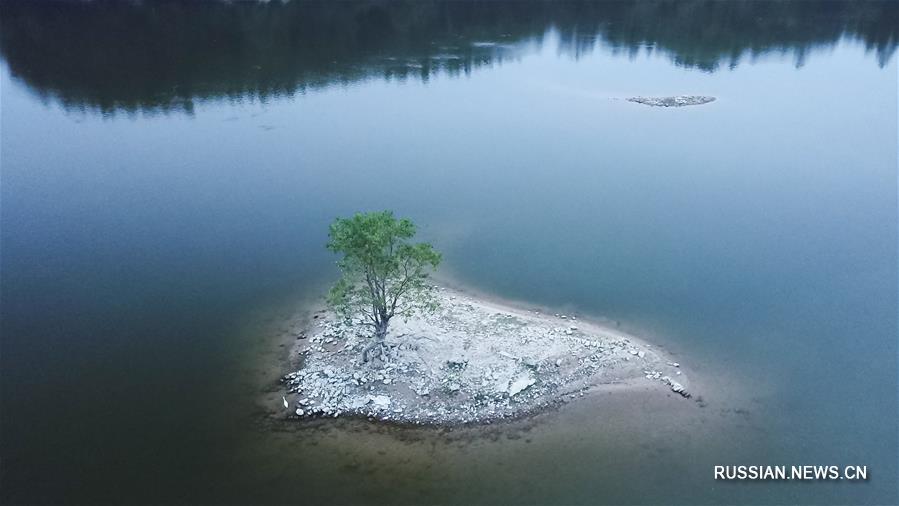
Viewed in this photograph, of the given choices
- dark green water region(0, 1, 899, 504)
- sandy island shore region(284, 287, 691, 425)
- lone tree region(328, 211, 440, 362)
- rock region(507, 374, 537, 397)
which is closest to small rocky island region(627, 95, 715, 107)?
dark green water region(0, 1, 899, 504)

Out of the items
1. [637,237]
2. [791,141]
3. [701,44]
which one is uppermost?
[701,44]

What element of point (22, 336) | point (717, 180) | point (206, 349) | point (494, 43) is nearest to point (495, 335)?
point (206, 349)

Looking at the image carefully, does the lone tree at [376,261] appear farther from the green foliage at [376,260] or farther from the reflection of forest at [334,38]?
the reflection of forest at [334,38]

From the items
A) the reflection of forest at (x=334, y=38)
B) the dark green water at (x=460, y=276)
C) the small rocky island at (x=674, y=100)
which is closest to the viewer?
the dark green water at (x=460, y=276)

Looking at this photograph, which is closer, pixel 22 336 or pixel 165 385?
pixel 165 385

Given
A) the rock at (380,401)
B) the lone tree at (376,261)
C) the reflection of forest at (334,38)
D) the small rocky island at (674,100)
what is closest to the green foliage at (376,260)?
the lone tree at (376,261)

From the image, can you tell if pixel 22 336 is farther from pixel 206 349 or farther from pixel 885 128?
pixel 885 128
